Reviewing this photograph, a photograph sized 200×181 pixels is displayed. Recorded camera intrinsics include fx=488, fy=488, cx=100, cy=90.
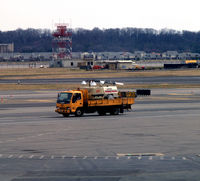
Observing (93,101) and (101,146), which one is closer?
(101,146)

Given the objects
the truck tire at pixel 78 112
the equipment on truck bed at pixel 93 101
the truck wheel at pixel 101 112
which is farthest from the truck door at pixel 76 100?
the truck wheel at pixel 101 112

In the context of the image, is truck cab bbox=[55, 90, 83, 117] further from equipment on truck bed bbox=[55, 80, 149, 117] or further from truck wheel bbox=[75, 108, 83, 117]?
truck wheel bbox=[75, 108, 83, 117]

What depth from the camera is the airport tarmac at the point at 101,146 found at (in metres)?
23.4

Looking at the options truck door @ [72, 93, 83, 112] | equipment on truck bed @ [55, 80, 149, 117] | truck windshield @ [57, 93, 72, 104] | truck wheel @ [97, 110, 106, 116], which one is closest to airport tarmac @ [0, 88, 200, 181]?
truck wheel @ [97, 110, 106, 116]

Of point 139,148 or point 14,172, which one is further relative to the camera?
point 139,148

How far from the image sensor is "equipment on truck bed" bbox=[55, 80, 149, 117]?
51.4m

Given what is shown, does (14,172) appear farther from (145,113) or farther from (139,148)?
(145,113)

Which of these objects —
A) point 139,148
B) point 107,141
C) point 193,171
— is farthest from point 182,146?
point 193,171

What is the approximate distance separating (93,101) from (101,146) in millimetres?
20725

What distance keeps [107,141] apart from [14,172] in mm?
11274

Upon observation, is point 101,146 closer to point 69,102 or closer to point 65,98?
point 69,102

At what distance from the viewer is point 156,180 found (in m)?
21.6

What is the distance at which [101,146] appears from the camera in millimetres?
31719

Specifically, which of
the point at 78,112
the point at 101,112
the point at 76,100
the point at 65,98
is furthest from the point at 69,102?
the point at 101,112
